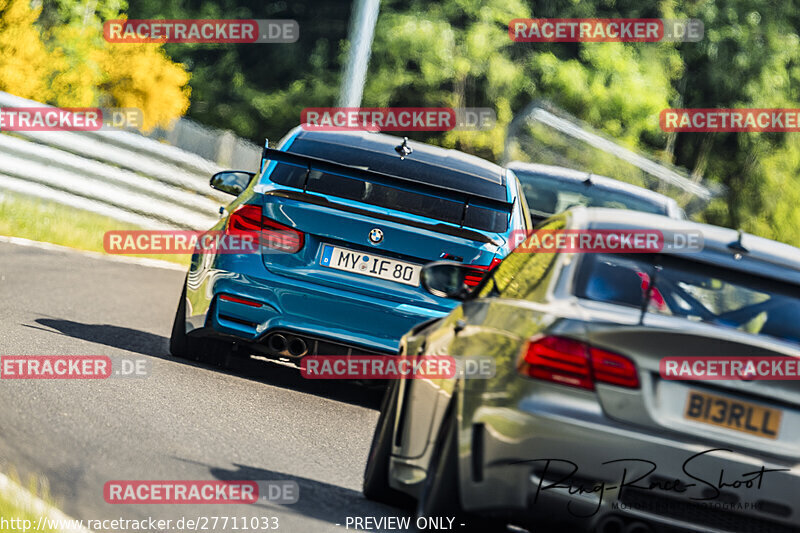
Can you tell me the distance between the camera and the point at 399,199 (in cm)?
820

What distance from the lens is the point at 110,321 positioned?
10391mm

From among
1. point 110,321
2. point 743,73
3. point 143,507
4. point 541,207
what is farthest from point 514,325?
point 743,73

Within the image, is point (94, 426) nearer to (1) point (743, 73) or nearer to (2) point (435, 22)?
(2) point (435, 22)

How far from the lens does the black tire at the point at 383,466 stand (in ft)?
19.1

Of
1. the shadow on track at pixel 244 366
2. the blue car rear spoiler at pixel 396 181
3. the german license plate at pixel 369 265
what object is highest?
the blue car rear spoiler at pixel 396 181

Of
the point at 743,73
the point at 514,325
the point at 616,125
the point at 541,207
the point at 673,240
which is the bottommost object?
the point at 514,325

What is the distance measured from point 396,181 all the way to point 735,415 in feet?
12.7

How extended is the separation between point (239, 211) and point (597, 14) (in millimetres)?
41400

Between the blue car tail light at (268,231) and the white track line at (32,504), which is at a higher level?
the blue car tail light at (268,231)
